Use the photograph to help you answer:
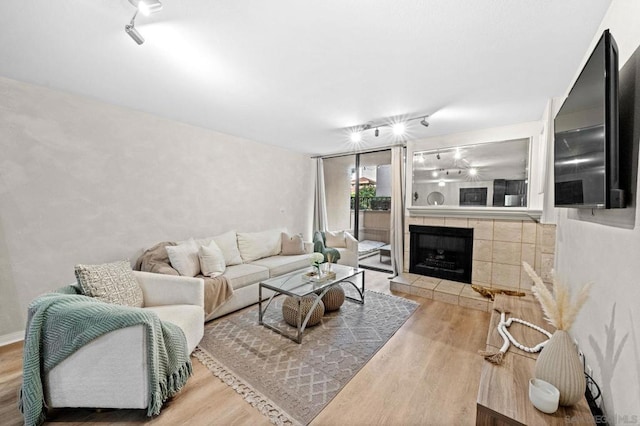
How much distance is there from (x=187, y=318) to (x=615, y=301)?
8.07 ft

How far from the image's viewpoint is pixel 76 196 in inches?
96.7

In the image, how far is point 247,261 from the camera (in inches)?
141

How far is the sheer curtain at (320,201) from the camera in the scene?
17.6 ft

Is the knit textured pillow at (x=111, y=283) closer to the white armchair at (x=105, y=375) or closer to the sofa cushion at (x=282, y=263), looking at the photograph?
the white armchair at (x=105, y=375)

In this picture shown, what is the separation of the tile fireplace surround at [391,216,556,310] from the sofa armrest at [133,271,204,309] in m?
2.71

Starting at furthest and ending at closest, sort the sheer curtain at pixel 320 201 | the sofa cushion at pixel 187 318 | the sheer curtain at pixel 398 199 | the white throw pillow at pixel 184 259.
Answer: the sheer curtain at pixel 320 201 < the sheer curtain at pixel 398 199 < the white throw pillow at pixel 184 259 < the sofa cushion at pixel 187 318

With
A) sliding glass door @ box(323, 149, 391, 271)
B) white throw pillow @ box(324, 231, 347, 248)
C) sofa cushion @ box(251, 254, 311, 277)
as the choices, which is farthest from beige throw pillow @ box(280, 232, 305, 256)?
sliding glass door @ box(323, 149, 391, 271)

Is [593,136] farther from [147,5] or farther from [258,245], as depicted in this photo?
[258,245]

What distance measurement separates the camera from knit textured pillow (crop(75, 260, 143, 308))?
1.69 m

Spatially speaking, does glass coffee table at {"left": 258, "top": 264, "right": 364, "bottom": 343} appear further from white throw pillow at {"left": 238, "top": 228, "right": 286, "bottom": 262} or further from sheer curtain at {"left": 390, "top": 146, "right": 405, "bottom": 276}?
sheer curtain at {"left": 390, "top": 146, "right": 405, "bottom": 276}

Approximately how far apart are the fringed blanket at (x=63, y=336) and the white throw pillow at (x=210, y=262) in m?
1.33

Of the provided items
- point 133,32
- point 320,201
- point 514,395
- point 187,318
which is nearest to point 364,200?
point 320,201

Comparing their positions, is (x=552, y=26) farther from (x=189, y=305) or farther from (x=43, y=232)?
(x=43, y=232)

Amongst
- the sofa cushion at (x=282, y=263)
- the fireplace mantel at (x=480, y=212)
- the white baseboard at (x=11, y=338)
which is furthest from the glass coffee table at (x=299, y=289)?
the white baseboard at (x=11, y=338)
